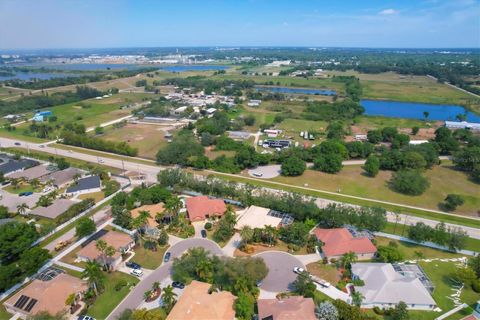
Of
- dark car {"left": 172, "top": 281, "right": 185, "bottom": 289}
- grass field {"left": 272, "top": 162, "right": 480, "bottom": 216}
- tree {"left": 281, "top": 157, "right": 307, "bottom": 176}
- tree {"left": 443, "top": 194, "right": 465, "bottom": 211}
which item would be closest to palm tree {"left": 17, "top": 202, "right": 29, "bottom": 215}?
dark car {"left": 172, "top": 281, "right": 185, "bottom": 289}

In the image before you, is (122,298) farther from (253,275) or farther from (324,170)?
(324,170)

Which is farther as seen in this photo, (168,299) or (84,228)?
(84,228)

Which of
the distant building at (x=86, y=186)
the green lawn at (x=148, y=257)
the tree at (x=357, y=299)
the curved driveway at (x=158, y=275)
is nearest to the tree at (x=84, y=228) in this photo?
the green lawn at (x=148, y=257)

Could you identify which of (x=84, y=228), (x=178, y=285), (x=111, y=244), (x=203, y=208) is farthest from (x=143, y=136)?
(x=178, y=285)

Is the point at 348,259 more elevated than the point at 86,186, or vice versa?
the point at 348,259

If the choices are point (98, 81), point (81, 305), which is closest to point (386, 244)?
point (81, 305)

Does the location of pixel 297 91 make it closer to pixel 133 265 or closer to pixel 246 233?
pixel 246 233

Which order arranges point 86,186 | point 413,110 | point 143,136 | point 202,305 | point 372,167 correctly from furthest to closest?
point 413,110 < point 143,136 < point 372,167 < point 86,186 < point 202,305

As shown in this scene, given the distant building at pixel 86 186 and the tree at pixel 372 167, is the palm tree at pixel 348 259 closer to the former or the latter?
the tree at pixel 372 167

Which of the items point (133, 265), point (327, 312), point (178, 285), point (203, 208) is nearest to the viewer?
point (327, 312)
